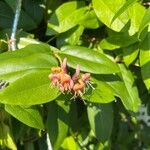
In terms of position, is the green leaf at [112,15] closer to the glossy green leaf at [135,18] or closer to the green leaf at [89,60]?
the glossy green leaf at [135,18]

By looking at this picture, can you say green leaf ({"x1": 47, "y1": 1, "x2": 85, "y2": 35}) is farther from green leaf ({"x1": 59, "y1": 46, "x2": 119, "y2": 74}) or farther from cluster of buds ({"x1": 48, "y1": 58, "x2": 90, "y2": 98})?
cluster of buds ({"x1": 48, "y1": 58, "x2": 90, "y2": 98})

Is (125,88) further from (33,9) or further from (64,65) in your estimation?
(33,9)

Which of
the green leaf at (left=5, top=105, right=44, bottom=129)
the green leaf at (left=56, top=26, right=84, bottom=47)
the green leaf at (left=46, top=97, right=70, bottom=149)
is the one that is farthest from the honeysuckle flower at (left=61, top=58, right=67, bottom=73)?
the green leaf at (left=56, top=26, right=84, bottom=47)

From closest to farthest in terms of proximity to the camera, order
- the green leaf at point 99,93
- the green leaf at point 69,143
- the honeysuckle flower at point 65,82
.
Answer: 1. the honeysuckle flower at point 65,82
2. the green leaf at point 99,93
3. the green leaf at point 69,143

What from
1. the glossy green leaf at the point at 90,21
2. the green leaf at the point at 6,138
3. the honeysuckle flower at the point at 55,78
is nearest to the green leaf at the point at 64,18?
the glossy green leaf at the point at 90,21

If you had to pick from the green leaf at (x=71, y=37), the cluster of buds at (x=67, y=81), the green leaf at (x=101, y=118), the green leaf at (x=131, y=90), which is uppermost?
the cluster of buds at (x=67, y=81)

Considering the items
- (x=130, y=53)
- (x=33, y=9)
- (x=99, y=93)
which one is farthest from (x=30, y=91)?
(x=33, y=9)

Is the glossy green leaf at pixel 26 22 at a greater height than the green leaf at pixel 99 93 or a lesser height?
lesser

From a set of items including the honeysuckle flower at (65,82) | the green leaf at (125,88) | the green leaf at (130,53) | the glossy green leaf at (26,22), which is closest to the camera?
the honeysuckle flower at (65,82)

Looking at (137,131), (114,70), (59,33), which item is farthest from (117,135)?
(114,70)
